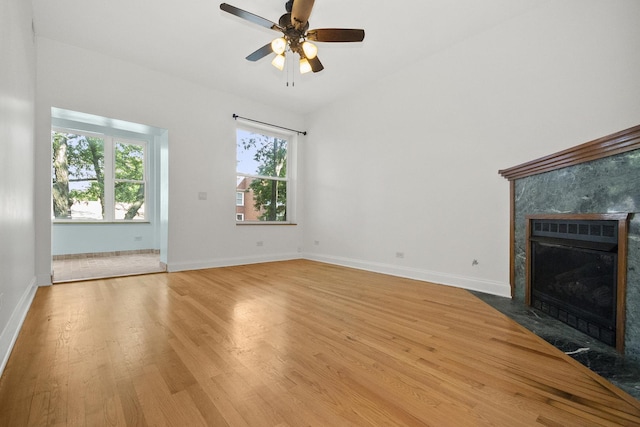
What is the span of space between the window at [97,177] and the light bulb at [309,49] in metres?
5.28

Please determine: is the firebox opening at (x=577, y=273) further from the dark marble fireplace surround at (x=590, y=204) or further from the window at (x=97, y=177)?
the window at (x=97, y=177)

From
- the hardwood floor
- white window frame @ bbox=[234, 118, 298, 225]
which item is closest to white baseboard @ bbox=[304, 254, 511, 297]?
the hardwood floor

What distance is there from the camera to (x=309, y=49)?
2.66 metres

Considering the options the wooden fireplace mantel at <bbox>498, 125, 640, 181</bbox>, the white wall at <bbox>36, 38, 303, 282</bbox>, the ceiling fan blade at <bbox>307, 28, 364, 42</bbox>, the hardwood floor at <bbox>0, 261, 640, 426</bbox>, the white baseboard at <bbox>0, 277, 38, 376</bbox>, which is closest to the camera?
the hardwood floor at <bbox>0, 261, 640, 426</bbox>

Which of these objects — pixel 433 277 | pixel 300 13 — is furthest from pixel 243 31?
pixel 433 277

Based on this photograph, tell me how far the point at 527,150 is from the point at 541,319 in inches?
65.0

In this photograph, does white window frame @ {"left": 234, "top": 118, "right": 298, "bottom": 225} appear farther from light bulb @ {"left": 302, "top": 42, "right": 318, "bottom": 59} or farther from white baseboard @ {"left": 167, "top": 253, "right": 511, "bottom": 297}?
Answer: light bulb @ {"left": 302, "top": 42, "right": 318, "bottom": 59}

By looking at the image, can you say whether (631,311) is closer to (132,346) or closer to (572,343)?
(572,343)

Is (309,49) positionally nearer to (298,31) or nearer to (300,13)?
A: (298,31)

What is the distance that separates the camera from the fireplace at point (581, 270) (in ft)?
5.55

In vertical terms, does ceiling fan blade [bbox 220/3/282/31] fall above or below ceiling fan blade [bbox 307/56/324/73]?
above

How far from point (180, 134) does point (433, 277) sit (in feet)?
13.9

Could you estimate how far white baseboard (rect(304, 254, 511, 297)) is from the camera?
2.92 m

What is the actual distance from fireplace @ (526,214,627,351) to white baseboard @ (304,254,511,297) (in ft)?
1.26
